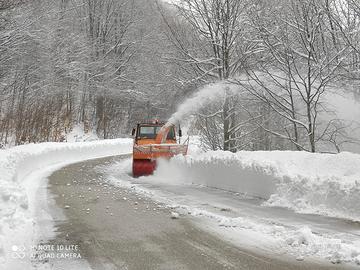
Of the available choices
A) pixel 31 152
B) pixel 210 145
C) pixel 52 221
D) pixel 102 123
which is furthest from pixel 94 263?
pixel 102 123

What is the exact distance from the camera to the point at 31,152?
1834 centimetres

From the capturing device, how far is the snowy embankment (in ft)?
20.3

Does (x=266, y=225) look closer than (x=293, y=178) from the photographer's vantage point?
Yes

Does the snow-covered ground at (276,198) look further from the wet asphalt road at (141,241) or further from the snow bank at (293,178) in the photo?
the wet asphalt road at (141,241)

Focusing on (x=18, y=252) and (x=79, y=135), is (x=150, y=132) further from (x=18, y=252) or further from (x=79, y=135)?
(x=79, y=135)

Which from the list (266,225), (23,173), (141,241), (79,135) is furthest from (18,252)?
(79,135)

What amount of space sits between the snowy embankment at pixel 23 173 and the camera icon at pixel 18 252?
6cm

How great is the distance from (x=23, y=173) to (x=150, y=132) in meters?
5.22

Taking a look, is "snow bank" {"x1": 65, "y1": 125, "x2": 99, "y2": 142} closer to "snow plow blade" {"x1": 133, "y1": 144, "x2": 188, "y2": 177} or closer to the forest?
the forest

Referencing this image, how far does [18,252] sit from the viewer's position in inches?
215

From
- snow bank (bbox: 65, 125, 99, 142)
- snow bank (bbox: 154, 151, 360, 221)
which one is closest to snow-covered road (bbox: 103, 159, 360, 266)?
snow bank (bbox: 154, 151, 360, 221)

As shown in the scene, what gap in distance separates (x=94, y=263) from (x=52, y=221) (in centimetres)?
272

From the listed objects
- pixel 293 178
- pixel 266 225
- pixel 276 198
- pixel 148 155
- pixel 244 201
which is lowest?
pixel 266 225

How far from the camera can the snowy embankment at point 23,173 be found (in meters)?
6.18
